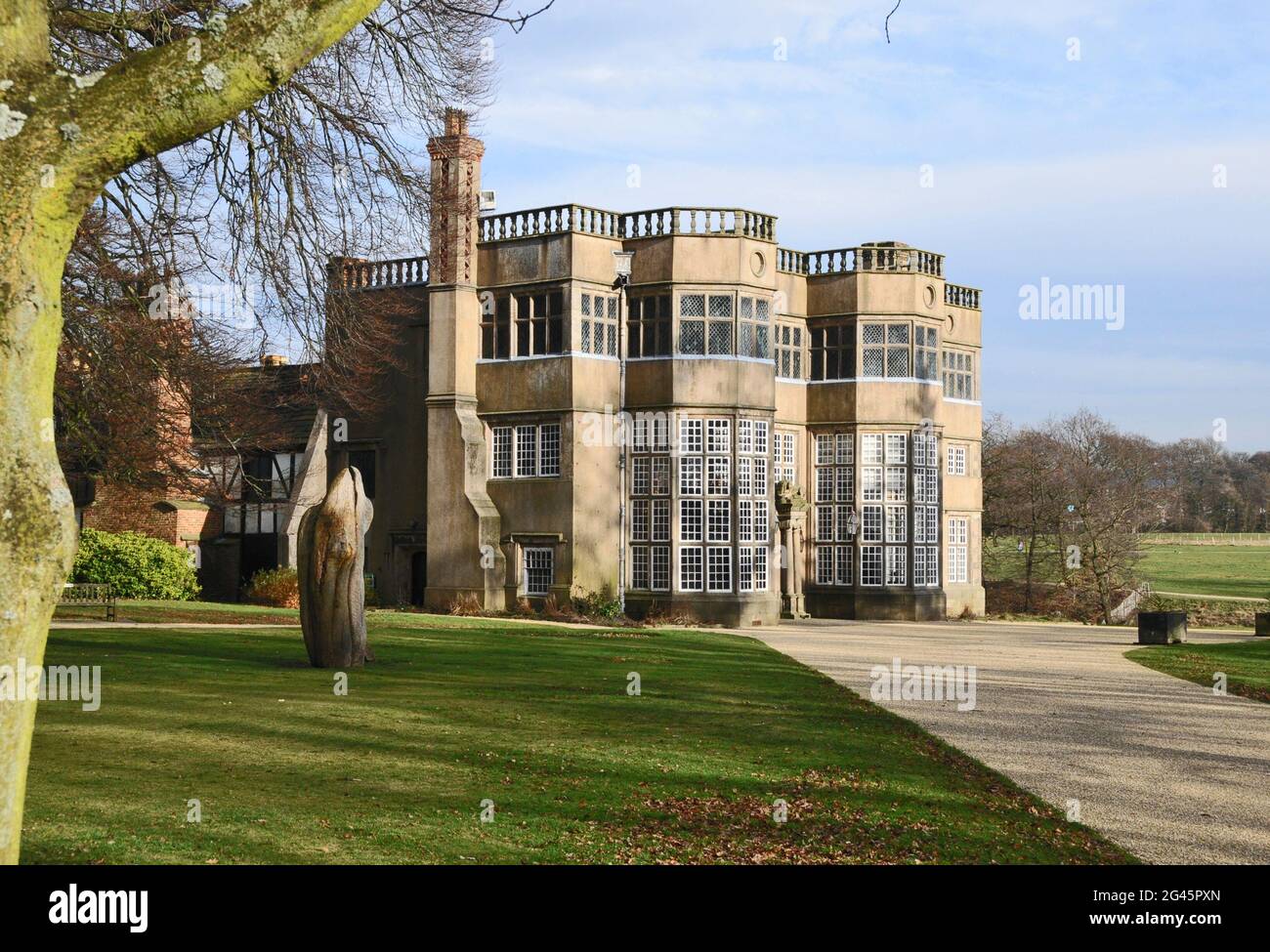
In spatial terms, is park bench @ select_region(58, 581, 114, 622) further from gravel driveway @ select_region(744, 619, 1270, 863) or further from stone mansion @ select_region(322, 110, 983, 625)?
gravel driveway @ select_region(744, 619, 1270, 863)

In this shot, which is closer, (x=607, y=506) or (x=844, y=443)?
(x=607, y=506)

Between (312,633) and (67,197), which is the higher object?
(67,197)

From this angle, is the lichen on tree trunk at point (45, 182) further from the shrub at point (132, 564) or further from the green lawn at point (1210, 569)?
the green lawn at point (1210, 569)

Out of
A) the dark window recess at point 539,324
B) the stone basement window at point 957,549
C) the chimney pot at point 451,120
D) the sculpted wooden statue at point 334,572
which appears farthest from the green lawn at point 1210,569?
the chimney pot at point 451,120

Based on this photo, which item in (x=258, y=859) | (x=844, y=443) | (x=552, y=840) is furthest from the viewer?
(x=844, y=443)

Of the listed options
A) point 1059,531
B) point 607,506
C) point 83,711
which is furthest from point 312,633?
point 1059,531

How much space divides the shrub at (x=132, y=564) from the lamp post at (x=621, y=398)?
1258 cm

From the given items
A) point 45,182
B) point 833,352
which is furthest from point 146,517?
point 45,182

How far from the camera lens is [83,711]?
13.6 metres

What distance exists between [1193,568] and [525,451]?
54970 mm

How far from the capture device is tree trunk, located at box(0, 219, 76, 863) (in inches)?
247

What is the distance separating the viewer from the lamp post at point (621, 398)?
36281 mm
